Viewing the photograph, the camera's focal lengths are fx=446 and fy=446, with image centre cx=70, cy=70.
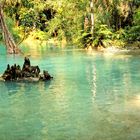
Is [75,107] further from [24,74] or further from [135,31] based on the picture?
[135,31]

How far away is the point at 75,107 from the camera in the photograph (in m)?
17.3

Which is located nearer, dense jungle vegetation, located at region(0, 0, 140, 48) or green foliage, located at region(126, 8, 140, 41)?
green foliage, located at region(126, 8, 140, 41)

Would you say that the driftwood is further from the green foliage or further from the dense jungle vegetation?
the green foliage

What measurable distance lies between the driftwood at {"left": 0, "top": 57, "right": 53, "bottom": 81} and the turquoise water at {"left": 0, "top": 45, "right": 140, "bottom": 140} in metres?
0.91

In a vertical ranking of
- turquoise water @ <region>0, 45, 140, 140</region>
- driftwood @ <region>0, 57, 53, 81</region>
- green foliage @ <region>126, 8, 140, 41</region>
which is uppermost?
green foliage @ <region>126, 8, 140, 41</region>

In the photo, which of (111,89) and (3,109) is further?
(111,89)

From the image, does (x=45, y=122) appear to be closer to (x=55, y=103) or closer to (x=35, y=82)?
(x=55, y=103)

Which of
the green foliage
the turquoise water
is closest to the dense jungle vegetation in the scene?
the green foliage

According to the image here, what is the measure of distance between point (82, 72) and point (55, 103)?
11.1 meters

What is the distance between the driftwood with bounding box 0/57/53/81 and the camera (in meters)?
25.6

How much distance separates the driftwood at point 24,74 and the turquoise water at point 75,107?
2.99 feet

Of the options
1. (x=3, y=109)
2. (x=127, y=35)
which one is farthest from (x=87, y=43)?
(x=3, y=109)

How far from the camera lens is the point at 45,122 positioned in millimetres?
14836

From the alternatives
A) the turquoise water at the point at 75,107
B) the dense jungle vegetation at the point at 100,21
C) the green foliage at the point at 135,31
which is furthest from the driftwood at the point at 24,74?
the green foliage at the point at 135,31
